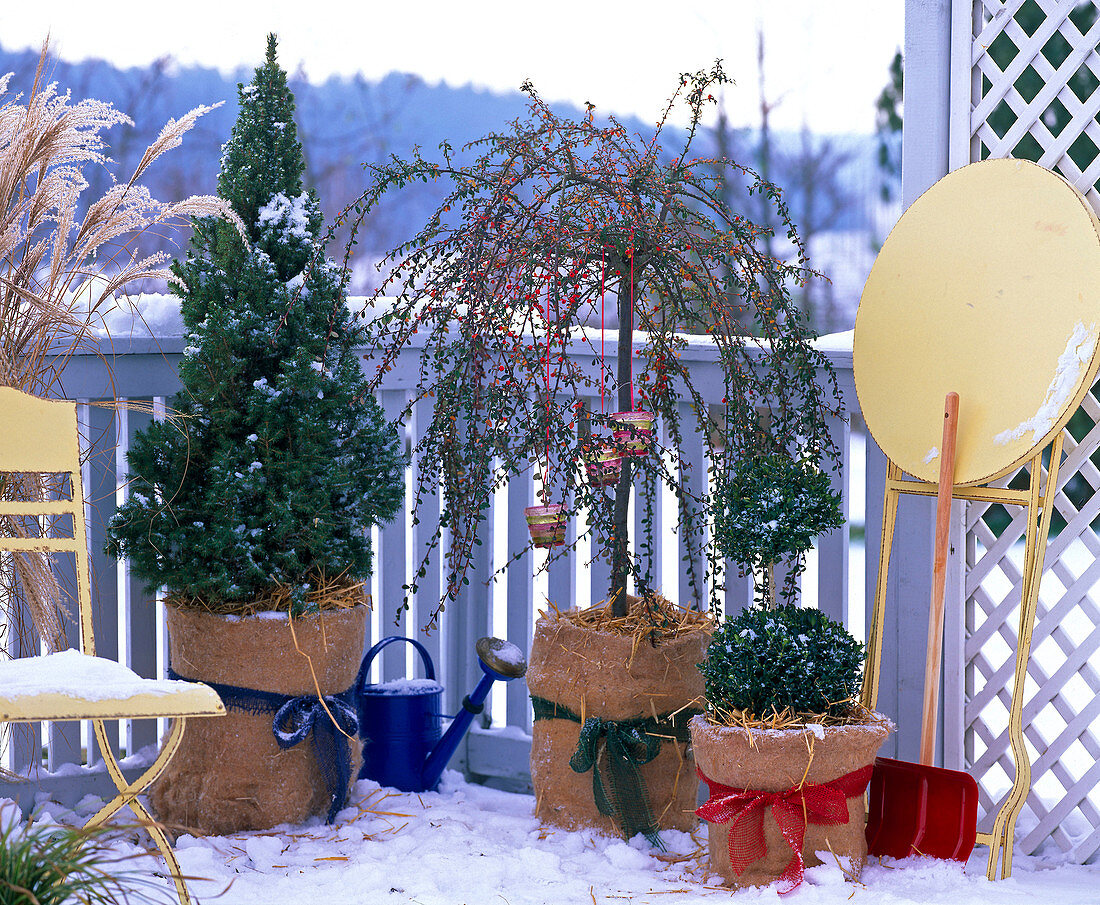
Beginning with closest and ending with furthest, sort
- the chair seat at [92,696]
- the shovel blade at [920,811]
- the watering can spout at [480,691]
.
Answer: the chair seat at [92,696] < the shovel blade at [920,811] < the watering can spout at [480,691]

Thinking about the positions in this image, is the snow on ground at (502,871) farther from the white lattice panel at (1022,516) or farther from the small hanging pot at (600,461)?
the small hanging pot at (600,461)

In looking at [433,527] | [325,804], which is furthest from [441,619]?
[325,804]

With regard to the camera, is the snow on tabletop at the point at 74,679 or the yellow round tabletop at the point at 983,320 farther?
the yellow round tabletop at the point at 983,320

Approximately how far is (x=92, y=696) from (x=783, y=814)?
1.13 metres

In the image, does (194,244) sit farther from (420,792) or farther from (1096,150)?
(1096,150)

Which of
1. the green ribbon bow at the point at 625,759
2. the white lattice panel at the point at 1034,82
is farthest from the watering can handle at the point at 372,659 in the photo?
the white lattice panel at the point at 1034,82

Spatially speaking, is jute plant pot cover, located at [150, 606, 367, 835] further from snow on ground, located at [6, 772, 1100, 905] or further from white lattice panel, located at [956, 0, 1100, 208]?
white lattice panel, located at [956, 0, 1100, 208]

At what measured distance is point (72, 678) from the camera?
1.45 m

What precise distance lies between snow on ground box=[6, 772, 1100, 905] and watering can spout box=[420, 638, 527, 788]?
0.20 m

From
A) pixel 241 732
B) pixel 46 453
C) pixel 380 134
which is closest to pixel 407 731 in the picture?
pixel 241 732

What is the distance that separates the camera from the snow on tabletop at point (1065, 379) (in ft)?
5.72

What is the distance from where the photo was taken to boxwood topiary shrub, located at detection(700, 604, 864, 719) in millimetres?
1823

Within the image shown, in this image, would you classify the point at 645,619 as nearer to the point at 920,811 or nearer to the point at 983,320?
the point at 920,811

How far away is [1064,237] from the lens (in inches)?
70.6
